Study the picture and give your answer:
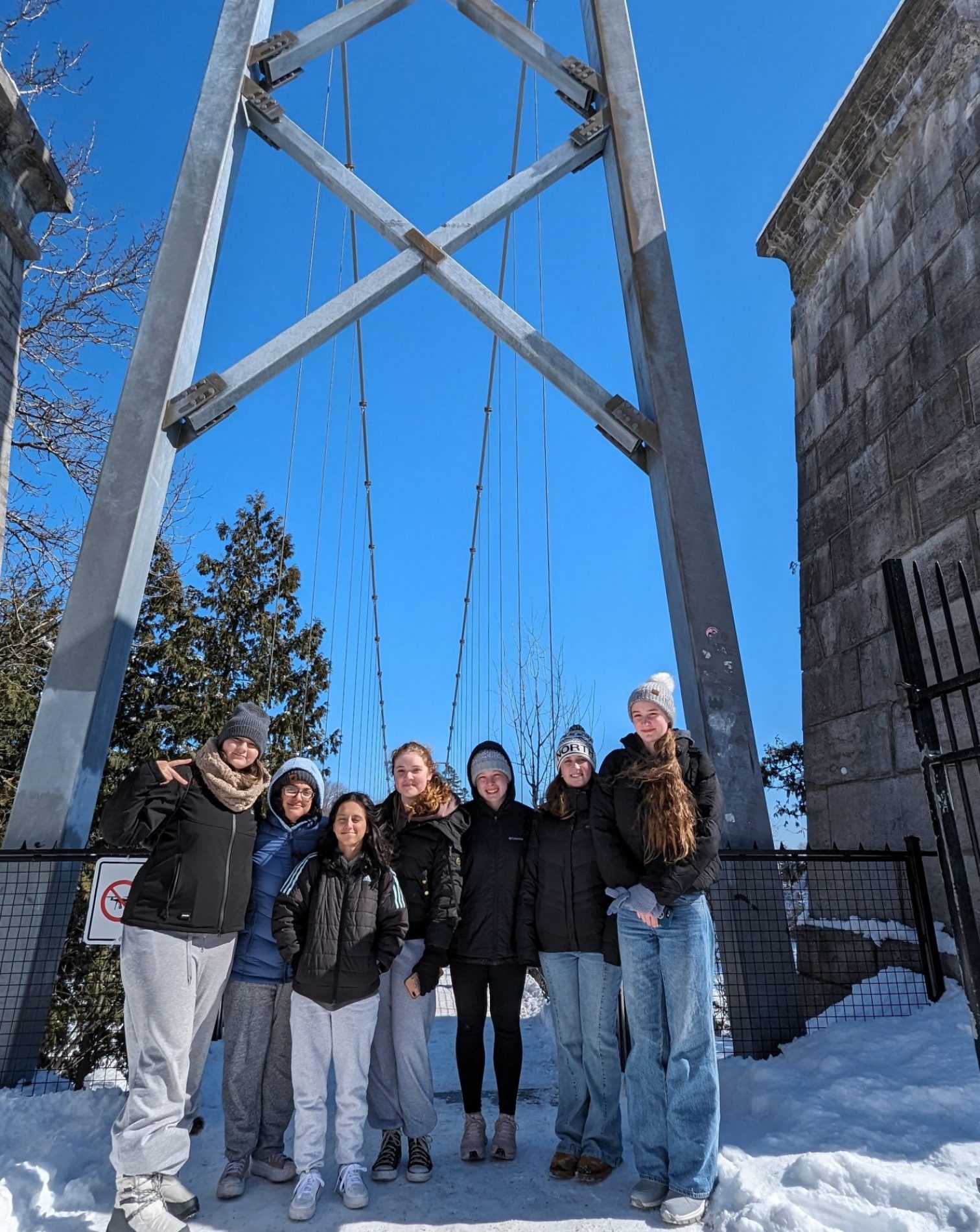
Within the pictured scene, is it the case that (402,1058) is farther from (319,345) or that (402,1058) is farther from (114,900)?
(319,345)

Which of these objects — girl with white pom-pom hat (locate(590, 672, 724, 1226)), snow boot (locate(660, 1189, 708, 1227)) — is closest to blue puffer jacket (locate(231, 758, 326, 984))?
girl with white pom-pom hat (locate(590, 672, 724, 1226))

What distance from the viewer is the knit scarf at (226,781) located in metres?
2.45

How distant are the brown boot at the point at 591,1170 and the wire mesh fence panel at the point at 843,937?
102cm

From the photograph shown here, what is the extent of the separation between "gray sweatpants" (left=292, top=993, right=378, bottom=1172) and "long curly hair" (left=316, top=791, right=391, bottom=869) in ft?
1.27

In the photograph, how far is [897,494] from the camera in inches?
155

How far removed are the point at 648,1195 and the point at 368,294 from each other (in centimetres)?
399

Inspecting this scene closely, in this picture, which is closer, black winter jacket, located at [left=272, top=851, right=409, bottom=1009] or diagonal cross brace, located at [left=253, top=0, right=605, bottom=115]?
black winter jacket, located at [left=272, top=851, right=409, bottom=1009]

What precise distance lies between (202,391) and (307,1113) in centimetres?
300

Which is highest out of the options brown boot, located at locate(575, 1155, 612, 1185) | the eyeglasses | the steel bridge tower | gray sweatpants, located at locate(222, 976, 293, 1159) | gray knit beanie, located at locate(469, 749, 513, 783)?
the steel bridge tower

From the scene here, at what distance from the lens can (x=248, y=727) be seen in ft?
8.25

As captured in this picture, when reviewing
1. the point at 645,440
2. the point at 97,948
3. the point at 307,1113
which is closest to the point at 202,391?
the point at 645,440

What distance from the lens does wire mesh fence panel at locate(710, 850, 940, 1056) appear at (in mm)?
3268

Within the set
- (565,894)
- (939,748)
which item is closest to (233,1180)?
(565,894)

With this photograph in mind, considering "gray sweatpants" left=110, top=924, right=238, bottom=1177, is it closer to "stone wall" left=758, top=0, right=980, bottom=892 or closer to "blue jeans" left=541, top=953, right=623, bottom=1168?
"blue jeans" left=541, top=953, right=623, bottom=1168
